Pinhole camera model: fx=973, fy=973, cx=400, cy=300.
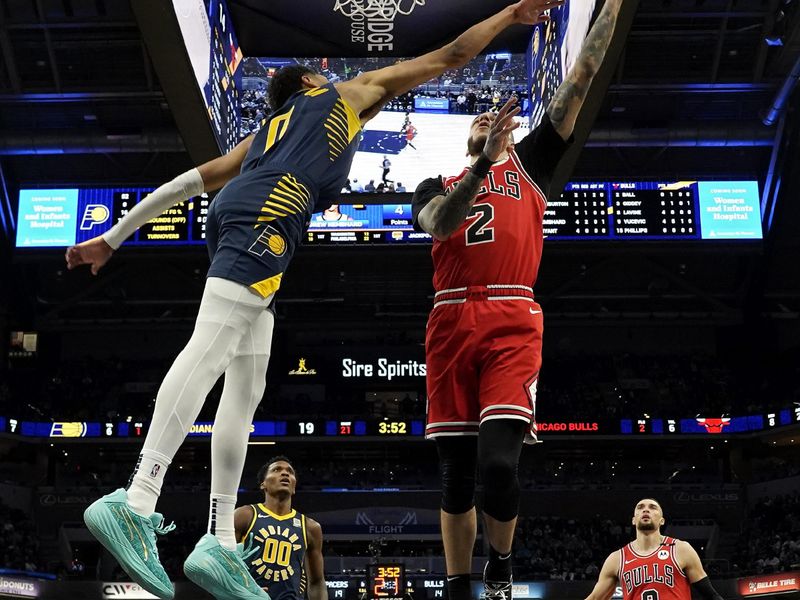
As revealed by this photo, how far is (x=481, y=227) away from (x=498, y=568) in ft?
5.07

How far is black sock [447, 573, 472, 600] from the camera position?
412 cm

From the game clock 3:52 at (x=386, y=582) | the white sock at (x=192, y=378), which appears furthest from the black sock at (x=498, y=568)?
the game clock 3:52 at (x=386, y=582)

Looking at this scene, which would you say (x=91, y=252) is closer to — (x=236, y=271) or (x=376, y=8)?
(x=236, y=271)

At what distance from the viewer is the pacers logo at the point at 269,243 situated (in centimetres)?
331

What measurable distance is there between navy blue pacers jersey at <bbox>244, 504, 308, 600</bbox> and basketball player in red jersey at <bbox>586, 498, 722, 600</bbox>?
88.1 inches

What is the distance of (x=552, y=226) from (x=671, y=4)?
5279mm

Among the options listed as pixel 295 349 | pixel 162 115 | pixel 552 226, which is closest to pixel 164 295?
pixel 295 349

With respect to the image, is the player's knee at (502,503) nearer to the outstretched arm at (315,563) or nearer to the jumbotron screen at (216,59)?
the outstretched arm at (315,563)

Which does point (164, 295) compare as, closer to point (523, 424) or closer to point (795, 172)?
point (795, 172)

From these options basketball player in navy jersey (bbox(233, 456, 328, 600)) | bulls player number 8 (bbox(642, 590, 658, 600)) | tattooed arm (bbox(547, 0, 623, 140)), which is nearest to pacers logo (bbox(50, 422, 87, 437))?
basketball player in navy jersey (bbox(233, 456, 328, 600))

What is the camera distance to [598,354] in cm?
3184

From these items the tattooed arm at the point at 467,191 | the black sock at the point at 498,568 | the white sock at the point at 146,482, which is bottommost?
the black sock at the point at 498,568

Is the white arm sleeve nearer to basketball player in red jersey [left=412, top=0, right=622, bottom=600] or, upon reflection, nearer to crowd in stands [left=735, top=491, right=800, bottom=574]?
basketball player in red jersey [left=412, top=0, right=622, bottom=600]

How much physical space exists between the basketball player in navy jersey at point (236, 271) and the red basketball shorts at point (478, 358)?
994 mm
